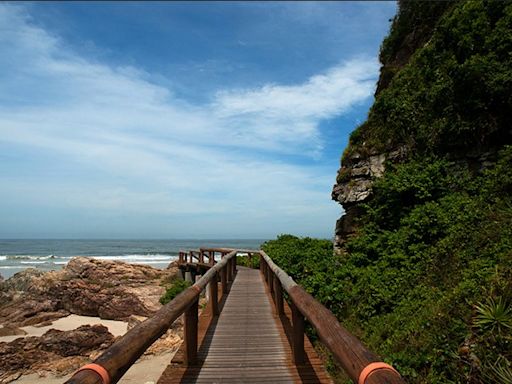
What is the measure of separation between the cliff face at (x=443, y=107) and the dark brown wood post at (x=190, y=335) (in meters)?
7.95

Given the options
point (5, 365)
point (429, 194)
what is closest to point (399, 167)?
point (429, 194)

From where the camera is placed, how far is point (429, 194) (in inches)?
357

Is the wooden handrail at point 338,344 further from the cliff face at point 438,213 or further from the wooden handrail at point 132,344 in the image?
the cliff face at point 438,213

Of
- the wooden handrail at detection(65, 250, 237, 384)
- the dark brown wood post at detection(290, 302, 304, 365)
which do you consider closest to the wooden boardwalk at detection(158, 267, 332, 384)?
the dark brown wood post at detection(290, 302, 304, 365)

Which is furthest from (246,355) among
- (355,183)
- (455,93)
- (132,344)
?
(455,93)

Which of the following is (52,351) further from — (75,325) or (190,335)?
(190,335)

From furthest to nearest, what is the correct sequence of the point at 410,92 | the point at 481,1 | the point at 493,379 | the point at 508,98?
the point at 410,92, the point at 481,1, the point at 508,98, the point at 493,379

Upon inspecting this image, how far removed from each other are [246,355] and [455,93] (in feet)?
27.9

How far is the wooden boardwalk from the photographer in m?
3.86

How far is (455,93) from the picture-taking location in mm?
9352

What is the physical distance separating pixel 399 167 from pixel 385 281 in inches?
156

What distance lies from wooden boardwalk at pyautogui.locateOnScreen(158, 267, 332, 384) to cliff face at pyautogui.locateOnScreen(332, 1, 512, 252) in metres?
5.95

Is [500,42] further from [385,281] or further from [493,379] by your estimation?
[493,379]

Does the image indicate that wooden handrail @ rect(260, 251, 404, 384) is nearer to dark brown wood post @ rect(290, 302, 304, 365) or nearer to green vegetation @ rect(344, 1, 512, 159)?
dark brown wood post @ rect(290, 302, 304, 365)
